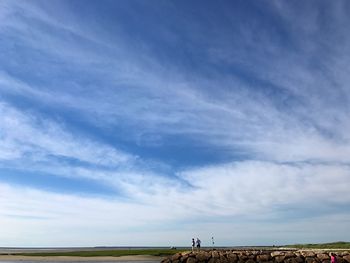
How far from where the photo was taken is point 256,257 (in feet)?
125

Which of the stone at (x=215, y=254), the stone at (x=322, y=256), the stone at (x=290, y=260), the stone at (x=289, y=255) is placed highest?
the stone at (x=215, y=254)

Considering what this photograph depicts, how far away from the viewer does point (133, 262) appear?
5941 centimetres

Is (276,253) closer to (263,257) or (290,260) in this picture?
(263,257)

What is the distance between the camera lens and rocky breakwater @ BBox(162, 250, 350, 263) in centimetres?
3691

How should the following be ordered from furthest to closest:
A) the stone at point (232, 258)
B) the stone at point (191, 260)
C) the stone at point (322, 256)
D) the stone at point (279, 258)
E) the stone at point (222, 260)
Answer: the stone at point (191, 260), the stone at point (222, 260), the stone at point (232, 258), the stone at point (279, 258), the stone at point (322, 256)

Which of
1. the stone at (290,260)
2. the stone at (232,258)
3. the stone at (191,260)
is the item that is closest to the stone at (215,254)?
the stone at (232,258)

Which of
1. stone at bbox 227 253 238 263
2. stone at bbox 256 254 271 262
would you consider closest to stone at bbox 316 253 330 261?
stone at bbox 256 254 271 262

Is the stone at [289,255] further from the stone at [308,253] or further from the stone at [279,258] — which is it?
the stone at [308,253]

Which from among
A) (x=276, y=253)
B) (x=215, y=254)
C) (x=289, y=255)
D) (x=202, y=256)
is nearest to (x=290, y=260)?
(x=289, y=255)

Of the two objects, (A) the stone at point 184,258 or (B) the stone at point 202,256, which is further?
(A) the stone at point 184,258

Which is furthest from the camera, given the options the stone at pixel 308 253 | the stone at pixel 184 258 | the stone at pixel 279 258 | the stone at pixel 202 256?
the stone at pixel 184 258

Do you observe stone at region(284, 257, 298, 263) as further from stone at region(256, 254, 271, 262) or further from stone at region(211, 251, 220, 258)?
stone at region(211, 251, 220, 258)

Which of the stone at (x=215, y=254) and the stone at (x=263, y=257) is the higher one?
the stone at (x=215, y=254)

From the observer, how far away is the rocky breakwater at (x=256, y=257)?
36906 millimetres
